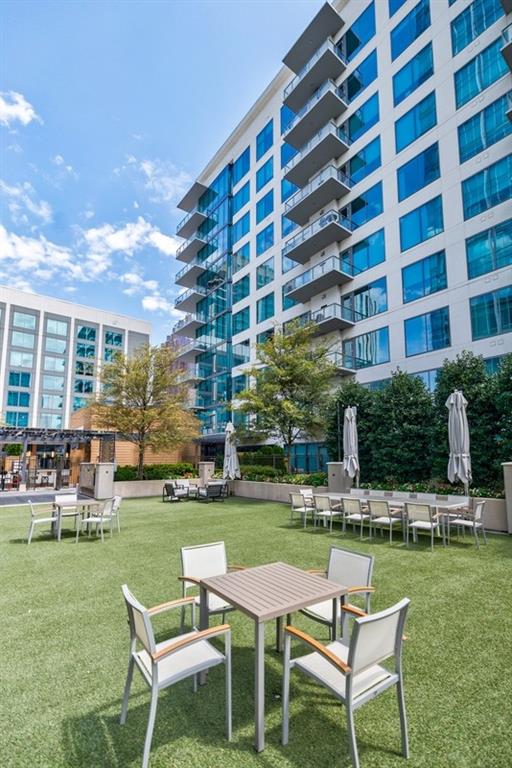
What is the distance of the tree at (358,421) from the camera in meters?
15.5

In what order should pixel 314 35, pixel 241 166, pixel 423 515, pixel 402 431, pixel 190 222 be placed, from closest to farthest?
1. pixel 423 515
2. pixel 402 431
3. pixel 314 35
4. pixel 241 166
5. pixel 190 222

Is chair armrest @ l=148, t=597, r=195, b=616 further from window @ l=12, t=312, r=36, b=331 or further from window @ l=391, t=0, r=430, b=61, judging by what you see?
window @ l=12, t=312, r=36, b=331

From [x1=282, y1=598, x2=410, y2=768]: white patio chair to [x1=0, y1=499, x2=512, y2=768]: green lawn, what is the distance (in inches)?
11.9

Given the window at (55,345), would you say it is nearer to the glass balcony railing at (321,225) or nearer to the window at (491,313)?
the glass balcony railing at (321,225)

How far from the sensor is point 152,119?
17250 millimetres

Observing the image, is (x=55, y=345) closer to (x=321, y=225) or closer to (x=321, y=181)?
(x=321, y=225)

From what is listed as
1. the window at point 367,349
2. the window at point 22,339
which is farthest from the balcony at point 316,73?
the window at point 22,339

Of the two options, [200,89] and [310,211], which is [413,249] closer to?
[310,211]

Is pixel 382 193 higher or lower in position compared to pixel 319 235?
higher

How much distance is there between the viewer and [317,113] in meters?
22.9

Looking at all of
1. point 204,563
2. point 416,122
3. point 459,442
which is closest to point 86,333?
point 416,122

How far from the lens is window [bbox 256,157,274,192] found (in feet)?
93.5

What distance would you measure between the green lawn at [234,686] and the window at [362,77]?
24.6 m

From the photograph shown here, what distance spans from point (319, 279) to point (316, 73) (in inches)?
495
